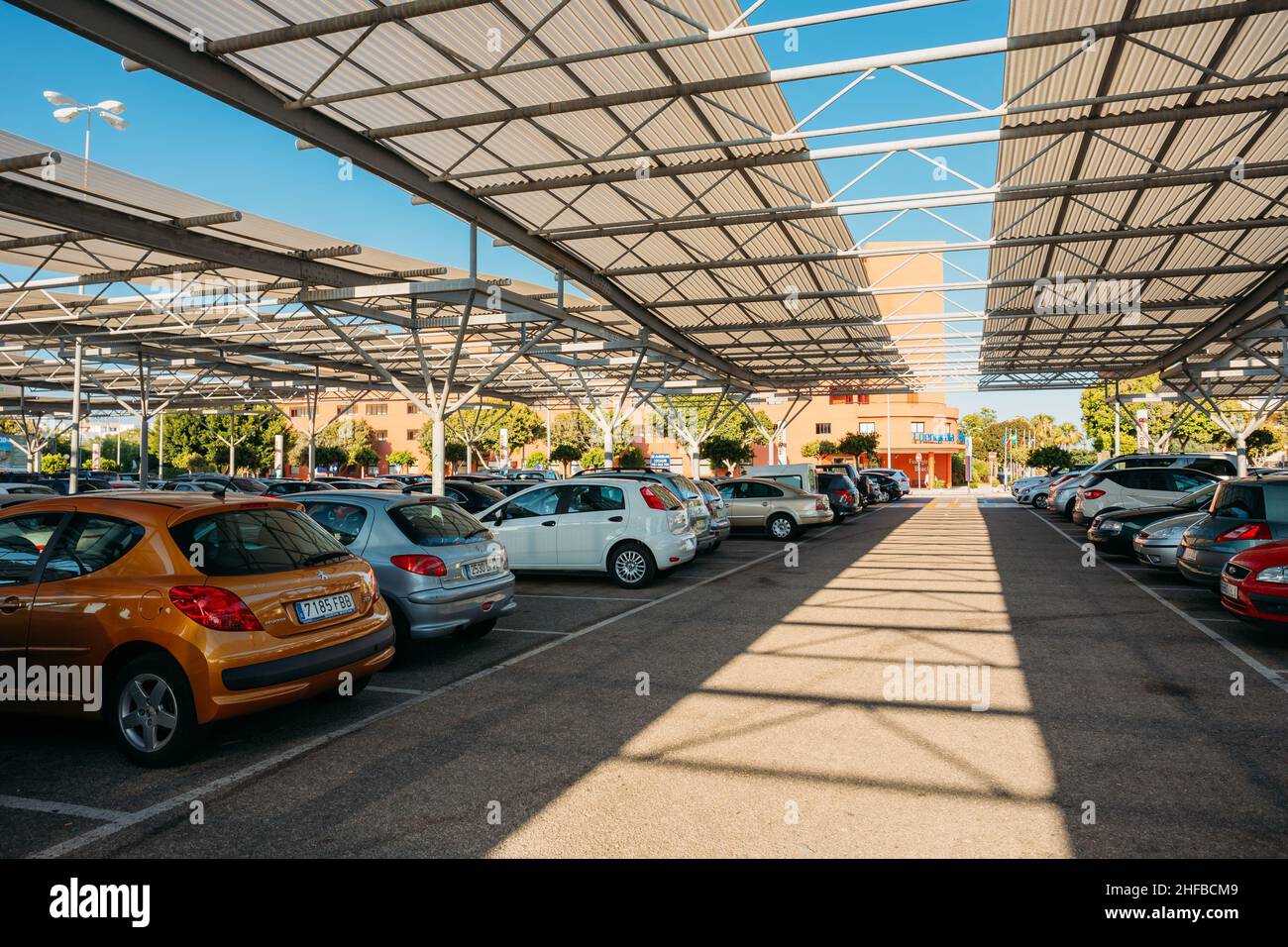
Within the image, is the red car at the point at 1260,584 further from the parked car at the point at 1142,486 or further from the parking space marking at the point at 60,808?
the parked car at the point at 1142,486

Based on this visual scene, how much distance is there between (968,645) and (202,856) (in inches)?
268

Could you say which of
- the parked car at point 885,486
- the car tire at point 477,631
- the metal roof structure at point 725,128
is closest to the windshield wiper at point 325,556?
the car tire at point 477,631

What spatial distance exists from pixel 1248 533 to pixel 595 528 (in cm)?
797

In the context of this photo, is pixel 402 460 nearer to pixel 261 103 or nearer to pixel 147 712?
pixel 261 103

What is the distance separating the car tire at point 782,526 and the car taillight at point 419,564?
1442 cm

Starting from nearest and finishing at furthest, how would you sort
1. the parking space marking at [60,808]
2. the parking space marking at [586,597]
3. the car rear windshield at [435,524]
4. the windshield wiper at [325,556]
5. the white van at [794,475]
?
the parking space marking at [60,808] → the windshield wiper at [325,556] → the car rear windshield at [435,524] → the parking space marking at [586,597] → the white van at [794,475]

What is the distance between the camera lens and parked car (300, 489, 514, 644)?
7379 millimetres

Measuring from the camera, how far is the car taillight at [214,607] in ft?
15.8

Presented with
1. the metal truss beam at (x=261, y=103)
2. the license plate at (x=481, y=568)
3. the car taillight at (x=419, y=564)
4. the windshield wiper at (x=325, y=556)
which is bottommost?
the license plate at (x=481, y=568)

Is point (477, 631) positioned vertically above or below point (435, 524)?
below

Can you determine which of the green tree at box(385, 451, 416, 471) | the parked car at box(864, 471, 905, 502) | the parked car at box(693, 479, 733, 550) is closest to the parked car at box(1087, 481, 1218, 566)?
Answer: the parked car at box(693, 479, 733, 550)

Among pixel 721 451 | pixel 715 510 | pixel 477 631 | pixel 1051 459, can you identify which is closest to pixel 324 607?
pixel 477 631

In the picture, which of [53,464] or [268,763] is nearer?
[268,763]

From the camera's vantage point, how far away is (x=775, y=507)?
68.9 feet
